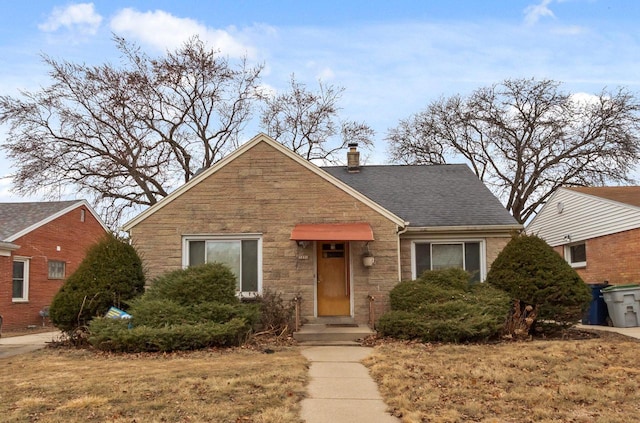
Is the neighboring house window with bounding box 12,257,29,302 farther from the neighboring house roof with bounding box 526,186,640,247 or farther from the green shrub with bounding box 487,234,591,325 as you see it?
the neighboring house roof with bounding box 526,186,640,247

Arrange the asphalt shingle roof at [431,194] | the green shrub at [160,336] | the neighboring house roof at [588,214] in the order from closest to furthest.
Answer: the green shrub at [160,336]
the asphalt shingle roof at [431,194]
the neighboring house roof at [588,214]

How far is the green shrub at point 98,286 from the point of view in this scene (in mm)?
13016

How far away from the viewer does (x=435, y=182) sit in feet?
60.6

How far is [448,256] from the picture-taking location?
621 inches

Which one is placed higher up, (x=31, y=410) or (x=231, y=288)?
(x=231, y=288)

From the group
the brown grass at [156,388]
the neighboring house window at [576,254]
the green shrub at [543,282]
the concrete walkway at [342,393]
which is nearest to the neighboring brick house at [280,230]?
the green shrub at [543,282]

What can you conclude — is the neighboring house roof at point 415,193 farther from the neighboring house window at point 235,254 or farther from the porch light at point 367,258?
the neighboring house window at point 235,254

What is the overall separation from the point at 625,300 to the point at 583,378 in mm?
8590

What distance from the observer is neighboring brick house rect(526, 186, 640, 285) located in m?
18.6

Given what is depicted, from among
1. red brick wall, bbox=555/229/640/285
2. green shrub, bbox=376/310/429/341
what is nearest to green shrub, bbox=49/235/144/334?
green shrub, bbox=376/310/429/341

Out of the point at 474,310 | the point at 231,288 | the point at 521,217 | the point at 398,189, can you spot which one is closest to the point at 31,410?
the point at 231,288

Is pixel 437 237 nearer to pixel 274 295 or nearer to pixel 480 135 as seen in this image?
pixel 274 295

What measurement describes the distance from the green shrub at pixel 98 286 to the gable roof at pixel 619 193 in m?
15.5

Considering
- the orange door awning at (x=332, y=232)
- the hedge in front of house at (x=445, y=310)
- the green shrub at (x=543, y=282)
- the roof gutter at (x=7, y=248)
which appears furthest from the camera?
the roof gutter at (x=7, y=248)
